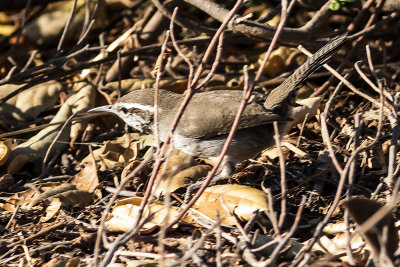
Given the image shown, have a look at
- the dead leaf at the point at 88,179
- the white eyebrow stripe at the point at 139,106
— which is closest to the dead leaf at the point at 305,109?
the white eyebrow stripe at the point at 139,106

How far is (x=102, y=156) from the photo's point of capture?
4973 mm

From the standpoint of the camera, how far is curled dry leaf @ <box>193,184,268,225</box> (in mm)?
3760

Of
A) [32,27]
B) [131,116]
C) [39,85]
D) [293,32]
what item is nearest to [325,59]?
[293,32]

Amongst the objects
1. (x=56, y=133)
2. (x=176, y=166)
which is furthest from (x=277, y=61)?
(x=56, y=133)

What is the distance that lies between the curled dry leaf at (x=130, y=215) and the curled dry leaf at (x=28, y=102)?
198cm

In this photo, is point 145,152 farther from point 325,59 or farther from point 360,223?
point 360,223

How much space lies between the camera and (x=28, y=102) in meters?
5.55

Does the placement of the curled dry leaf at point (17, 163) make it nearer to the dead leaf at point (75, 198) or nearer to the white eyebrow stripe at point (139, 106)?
the dead leaf at point (75, 198)

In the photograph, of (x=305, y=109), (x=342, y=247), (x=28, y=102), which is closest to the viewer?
(x=342, y=247)

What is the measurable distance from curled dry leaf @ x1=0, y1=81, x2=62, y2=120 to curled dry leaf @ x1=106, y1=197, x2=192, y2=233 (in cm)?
198

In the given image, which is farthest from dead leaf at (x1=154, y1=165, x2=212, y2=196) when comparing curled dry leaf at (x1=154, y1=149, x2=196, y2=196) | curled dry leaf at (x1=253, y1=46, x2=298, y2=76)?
curled dry leaf at (x1=253, y1=46, x2=298, y2=76)

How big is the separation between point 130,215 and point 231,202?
2.23ft

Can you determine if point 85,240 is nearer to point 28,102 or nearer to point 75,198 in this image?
point 75,198

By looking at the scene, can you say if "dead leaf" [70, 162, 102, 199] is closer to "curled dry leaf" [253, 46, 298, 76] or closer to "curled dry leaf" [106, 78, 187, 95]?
"curled dry leaf" [106, 78, 187, 95]
